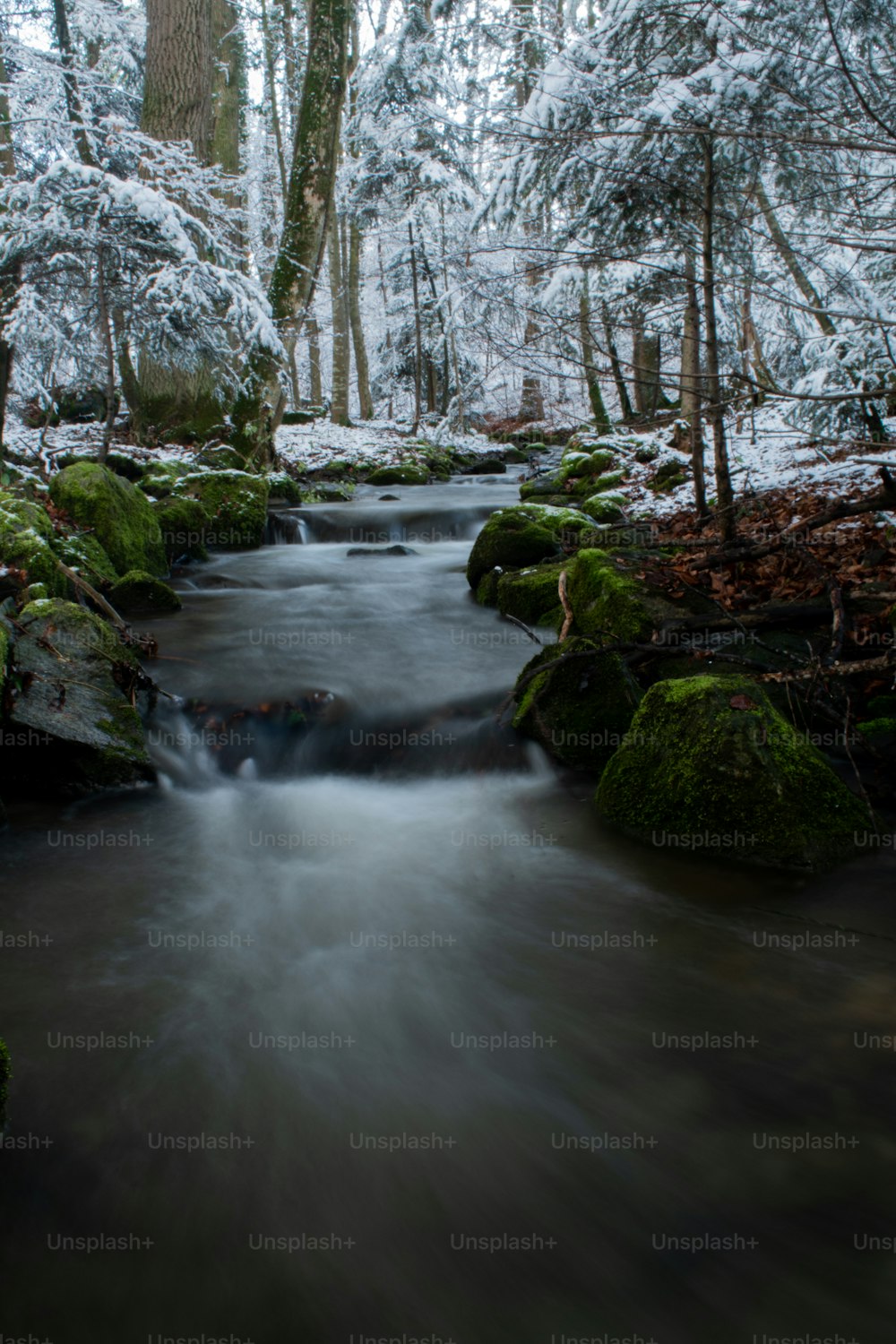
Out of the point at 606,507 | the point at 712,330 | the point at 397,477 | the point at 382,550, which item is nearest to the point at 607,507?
the point at 606,507

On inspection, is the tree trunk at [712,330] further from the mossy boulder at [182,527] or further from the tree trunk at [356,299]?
the tree trunk at [356,299]

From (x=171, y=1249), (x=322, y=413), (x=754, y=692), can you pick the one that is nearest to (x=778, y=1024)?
(x=754, y=692)

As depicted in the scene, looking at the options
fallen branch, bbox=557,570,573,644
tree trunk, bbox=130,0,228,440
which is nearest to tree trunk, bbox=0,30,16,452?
tree trunk, bbox=130,0,228,440

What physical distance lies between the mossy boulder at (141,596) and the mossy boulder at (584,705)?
432cm

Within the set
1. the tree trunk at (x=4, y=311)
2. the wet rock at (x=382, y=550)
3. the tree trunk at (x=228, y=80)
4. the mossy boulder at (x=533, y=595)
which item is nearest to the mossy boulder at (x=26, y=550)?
the tree trunk at (x=4, y=311)

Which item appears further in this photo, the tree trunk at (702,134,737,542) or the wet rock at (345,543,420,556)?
the wet rock at (345,543,420,556)

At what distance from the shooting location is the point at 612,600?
5.28 m

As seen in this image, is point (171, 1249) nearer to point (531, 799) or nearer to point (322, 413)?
point (531, 799)

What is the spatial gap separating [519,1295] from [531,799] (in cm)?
283

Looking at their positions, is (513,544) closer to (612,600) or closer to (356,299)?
(612,600)

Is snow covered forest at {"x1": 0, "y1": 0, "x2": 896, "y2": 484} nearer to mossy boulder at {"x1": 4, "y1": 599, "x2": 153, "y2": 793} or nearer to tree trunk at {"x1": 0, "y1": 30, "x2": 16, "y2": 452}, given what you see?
tree trunk at {"x1": 0, "y1": 30, "x2": 16, "y2": 452}

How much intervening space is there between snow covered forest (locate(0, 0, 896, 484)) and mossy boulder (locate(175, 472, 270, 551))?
151 cm

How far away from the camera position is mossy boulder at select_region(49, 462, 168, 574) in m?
7.77

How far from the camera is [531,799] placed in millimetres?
4531
